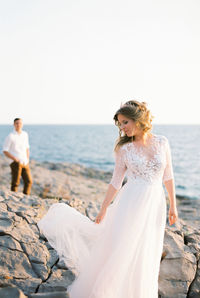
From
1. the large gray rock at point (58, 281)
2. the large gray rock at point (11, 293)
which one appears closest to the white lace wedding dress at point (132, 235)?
the large gray rock at point (58, 281)

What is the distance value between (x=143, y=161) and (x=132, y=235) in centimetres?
83

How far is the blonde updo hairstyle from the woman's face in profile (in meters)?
0.04

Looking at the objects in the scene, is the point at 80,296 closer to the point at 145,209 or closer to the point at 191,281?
the point at 145,209

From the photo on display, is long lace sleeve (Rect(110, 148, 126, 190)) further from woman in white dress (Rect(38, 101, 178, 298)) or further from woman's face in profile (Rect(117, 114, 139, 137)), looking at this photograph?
woman's face in profile (Rect(117, 114, 139, 137))

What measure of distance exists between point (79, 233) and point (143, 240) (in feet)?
2.92

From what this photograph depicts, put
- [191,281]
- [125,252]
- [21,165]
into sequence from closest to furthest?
[125,252], [191,281], [21,165]

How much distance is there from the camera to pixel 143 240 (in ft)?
10.9

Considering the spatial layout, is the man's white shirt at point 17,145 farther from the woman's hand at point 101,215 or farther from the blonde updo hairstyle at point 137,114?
the blonde updo hairstyle at point 137,114

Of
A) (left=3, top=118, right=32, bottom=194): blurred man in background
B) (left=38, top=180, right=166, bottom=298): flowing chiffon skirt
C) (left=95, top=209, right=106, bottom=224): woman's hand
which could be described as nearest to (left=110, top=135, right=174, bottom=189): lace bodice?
(left=38, top=180, right=166, bottom=298): flowing chiffon skirt

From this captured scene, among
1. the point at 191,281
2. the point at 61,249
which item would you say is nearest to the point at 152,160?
the point at 61,249

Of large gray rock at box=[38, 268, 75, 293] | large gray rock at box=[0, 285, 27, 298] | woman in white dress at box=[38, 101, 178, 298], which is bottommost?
large gray rock at box=[38, 268, 75, 293]

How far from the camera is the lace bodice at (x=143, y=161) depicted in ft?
11.0

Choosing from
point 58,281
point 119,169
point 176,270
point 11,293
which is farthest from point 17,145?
point 11,293

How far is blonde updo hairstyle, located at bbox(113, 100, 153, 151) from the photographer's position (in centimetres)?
336
